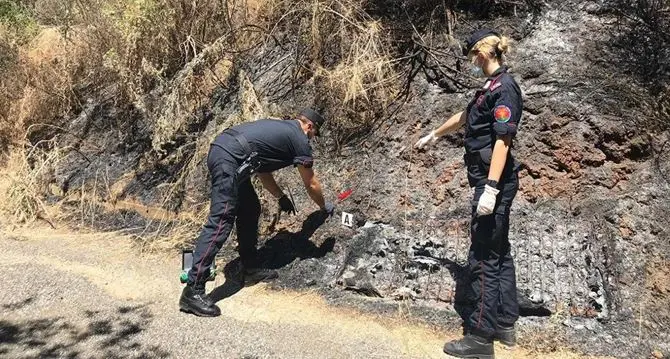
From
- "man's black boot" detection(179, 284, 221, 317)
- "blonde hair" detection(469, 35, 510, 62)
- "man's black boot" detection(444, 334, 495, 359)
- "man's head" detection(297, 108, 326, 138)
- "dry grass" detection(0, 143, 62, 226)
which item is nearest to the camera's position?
"blonde hair" detection(469, 35, 510, 62)

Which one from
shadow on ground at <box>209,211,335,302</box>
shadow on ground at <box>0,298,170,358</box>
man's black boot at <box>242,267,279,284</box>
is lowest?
shadow on ground at <box>0,298,170,358</box>

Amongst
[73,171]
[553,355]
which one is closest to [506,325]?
[553,355]

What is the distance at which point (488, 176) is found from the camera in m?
3.25

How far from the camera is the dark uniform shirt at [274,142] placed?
421 cm

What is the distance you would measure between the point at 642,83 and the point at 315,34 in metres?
3.25

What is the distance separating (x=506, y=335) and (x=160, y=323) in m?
2.40

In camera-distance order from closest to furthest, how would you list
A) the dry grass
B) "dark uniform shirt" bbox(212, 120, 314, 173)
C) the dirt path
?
the dirt path, "dark uniform shirt" bbox(212, 120, 314, 173), the dry grass

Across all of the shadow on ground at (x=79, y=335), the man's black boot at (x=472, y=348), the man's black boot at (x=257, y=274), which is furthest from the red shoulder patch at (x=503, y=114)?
the shadow on ground at (x=79, y=335)

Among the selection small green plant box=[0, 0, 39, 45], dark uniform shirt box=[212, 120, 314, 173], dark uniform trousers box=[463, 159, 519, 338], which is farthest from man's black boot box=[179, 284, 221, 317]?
small green plant box=[0, 0, 39, 45]

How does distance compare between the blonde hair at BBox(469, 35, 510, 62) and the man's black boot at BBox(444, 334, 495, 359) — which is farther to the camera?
the man's black boot at BBox(444, 334, 495, 359)

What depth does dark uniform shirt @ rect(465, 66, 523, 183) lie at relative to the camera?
319cm

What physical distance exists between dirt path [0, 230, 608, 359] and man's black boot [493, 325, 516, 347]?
0.07 m

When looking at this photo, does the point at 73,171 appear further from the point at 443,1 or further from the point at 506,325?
the point at 506,325

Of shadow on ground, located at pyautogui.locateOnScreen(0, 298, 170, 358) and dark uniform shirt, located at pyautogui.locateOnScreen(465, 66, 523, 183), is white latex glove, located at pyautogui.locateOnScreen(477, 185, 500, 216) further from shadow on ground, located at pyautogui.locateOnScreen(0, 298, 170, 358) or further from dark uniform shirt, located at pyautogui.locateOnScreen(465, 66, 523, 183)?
shadow on ground, located at pyautogui.locateOnScreen(0, 298, 170, 358)
